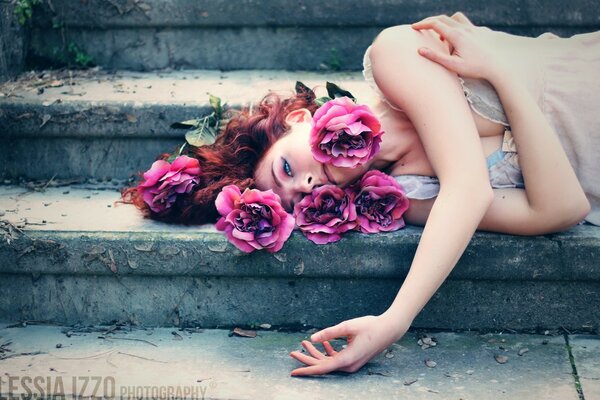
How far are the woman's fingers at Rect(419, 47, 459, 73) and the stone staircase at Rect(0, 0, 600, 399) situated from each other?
613mm

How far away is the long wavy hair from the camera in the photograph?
315 cm

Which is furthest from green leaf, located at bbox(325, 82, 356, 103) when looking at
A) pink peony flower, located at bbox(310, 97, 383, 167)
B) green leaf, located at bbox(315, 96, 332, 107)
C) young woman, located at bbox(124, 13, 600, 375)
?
pink peony flower, located at bbox(310, 97, 383, 167)

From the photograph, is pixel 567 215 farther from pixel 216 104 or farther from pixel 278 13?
pixel 278 13

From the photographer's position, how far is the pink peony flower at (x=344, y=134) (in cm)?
289

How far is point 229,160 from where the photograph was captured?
3.21 meters

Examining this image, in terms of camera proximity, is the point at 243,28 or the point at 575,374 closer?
the point at 575,374

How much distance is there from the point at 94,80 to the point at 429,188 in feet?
6.22

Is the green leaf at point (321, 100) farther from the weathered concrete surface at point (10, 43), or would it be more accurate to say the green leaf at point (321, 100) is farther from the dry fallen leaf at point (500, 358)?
the weathered concrete surface at point (10, 43)

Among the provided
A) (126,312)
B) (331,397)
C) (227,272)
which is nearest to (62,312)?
(126,312)

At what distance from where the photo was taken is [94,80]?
4.06 meters

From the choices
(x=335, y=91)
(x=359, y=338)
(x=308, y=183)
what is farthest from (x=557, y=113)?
(x=359, y=338)

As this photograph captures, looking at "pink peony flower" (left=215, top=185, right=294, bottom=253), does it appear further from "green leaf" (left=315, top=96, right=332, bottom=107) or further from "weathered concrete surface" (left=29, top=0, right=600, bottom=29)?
"weathered concrete surface" (left=29, top=0, right=600, bottom=29)

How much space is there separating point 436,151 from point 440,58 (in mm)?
356

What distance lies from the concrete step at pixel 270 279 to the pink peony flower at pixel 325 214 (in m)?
0.04
